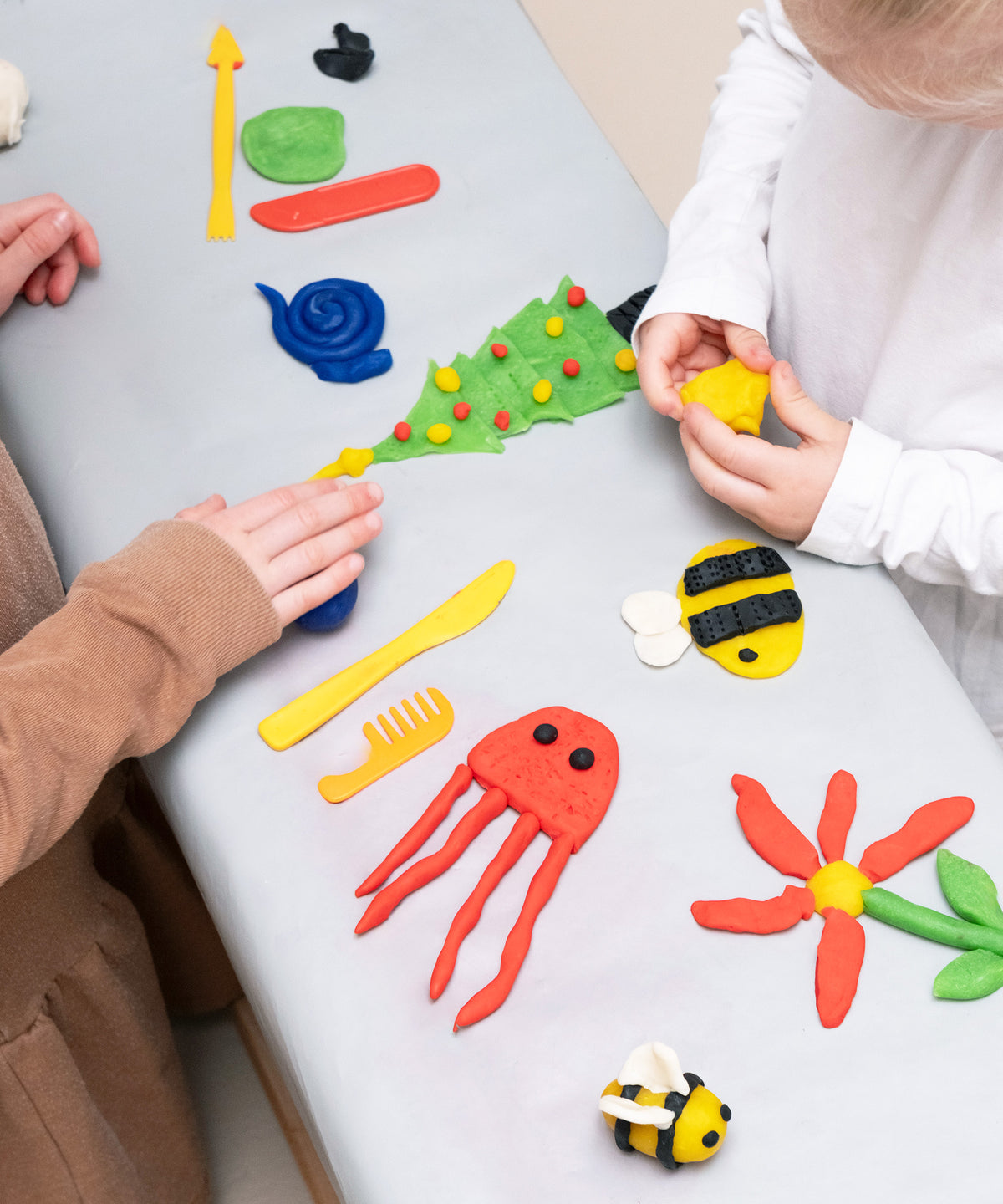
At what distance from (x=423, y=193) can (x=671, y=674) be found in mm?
415

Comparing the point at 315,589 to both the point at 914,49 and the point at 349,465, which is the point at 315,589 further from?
the point at 914,49

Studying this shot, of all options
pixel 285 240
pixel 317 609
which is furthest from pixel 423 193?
pixel 317 609

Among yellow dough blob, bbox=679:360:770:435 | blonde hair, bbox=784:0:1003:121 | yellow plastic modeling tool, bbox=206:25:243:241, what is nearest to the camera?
blonde hair, bbox=784:0:1003:121

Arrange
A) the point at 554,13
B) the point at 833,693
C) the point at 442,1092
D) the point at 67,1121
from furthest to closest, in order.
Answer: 1. the point at 554,13
2. the point at 67,1121
3. the point at 833,693
4. the point at 442,1092

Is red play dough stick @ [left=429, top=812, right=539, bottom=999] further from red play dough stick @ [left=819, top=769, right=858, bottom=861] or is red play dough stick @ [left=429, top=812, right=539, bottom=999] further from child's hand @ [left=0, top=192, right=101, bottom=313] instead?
child's hand @ [left=0, top=192, right=101, bottom=313]

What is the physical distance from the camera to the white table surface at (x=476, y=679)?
459mm

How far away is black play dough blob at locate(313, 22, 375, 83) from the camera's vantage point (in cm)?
83

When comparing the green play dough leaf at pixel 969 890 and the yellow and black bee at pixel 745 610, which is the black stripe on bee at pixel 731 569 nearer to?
the yellow and black bee at pixel 745 610

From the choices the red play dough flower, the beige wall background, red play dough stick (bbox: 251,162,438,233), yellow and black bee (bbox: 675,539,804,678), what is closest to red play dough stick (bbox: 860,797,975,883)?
the red play dough flower

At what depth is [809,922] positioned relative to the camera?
501mm

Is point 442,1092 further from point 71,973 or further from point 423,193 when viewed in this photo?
point 423,193

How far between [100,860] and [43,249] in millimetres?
435

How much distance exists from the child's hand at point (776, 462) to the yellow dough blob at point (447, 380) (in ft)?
0.48

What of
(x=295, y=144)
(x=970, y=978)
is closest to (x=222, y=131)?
(x=295, y=144)
